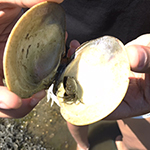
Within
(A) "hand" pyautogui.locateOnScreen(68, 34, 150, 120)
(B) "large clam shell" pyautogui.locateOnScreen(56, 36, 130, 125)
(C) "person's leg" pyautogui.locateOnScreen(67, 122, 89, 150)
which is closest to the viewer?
(B) "large clam shell" pyautogui.locateOnScreen(56, 36, 130, 125)

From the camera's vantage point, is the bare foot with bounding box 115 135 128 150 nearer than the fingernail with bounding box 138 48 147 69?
No

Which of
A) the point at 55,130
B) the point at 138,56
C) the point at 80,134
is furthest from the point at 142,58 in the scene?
the point at 55,130

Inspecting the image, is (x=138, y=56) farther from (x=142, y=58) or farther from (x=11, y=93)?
(x=11, y=93)

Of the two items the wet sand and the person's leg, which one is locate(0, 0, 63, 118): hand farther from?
the wet sand

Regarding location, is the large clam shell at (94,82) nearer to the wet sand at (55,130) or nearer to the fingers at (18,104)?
the fingers at (18,104)

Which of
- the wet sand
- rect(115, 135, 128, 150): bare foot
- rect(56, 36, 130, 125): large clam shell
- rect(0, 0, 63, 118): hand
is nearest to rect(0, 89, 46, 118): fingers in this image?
rect(0, 0, 63, 118): hand

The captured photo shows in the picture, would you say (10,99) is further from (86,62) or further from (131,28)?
(131,28)
